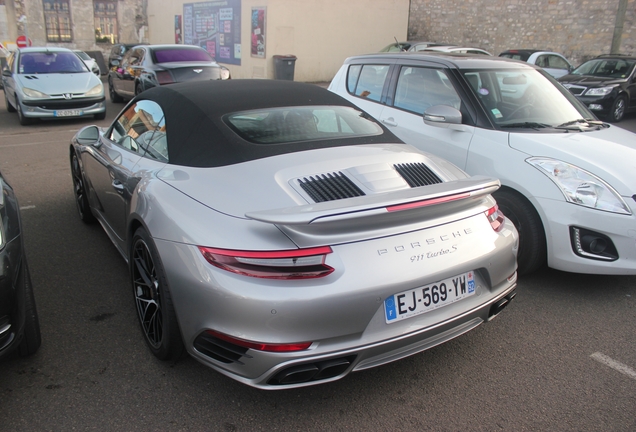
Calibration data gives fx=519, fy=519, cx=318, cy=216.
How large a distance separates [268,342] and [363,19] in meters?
22.8

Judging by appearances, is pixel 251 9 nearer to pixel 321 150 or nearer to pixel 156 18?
pixel 156 18

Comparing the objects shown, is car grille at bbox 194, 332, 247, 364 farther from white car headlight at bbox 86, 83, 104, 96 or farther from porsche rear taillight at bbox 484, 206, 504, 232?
white car headlight at bbox 86, 83, 104, 96

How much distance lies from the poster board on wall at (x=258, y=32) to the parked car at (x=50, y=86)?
31.9 ft

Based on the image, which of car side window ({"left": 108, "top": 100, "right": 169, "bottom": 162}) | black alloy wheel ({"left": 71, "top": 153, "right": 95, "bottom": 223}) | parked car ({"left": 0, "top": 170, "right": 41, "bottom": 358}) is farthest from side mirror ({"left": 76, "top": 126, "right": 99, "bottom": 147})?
parked car ({"left": 0, "top": 170, "right": 41, "bottom": 358})

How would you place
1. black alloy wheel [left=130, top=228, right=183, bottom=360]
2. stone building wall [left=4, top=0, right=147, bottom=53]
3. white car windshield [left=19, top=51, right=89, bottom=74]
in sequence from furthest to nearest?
stone building wall [left=4, top=0, right=147, bottom=53] → white car windshield [left=19, top=51, right=89, bottom=74] → black alloy wheel [left=130, top=228, right=183, bottom=360]

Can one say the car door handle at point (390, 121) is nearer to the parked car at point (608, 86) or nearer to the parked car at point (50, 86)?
the parked car at point (50, 86)

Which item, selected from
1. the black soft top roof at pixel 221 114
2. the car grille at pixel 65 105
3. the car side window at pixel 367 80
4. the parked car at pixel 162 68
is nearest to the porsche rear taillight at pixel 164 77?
the parked car at pixel 162 68

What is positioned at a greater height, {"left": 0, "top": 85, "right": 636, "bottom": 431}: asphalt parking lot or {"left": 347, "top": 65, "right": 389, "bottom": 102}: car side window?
{"left": 347, "top": 65, "right": 389, "bottom": 102}: car side window

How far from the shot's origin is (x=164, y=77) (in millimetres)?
11984

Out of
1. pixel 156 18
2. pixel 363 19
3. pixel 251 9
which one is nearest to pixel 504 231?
pixel 251 9

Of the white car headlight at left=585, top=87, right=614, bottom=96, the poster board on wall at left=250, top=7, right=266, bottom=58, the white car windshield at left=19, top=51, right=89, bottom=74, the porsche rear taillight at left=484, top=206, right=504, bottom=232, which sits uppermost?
the poster board on wall at left=250, top=7, right=266, bottom=58

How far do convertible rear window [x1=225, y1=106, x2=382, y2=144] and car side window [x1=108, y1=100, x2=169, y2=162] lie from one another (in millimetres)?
482

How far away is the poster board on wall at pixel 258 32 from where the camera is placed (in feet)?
66.9

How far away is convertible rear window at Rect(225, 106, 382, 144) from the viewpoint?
3076mm
